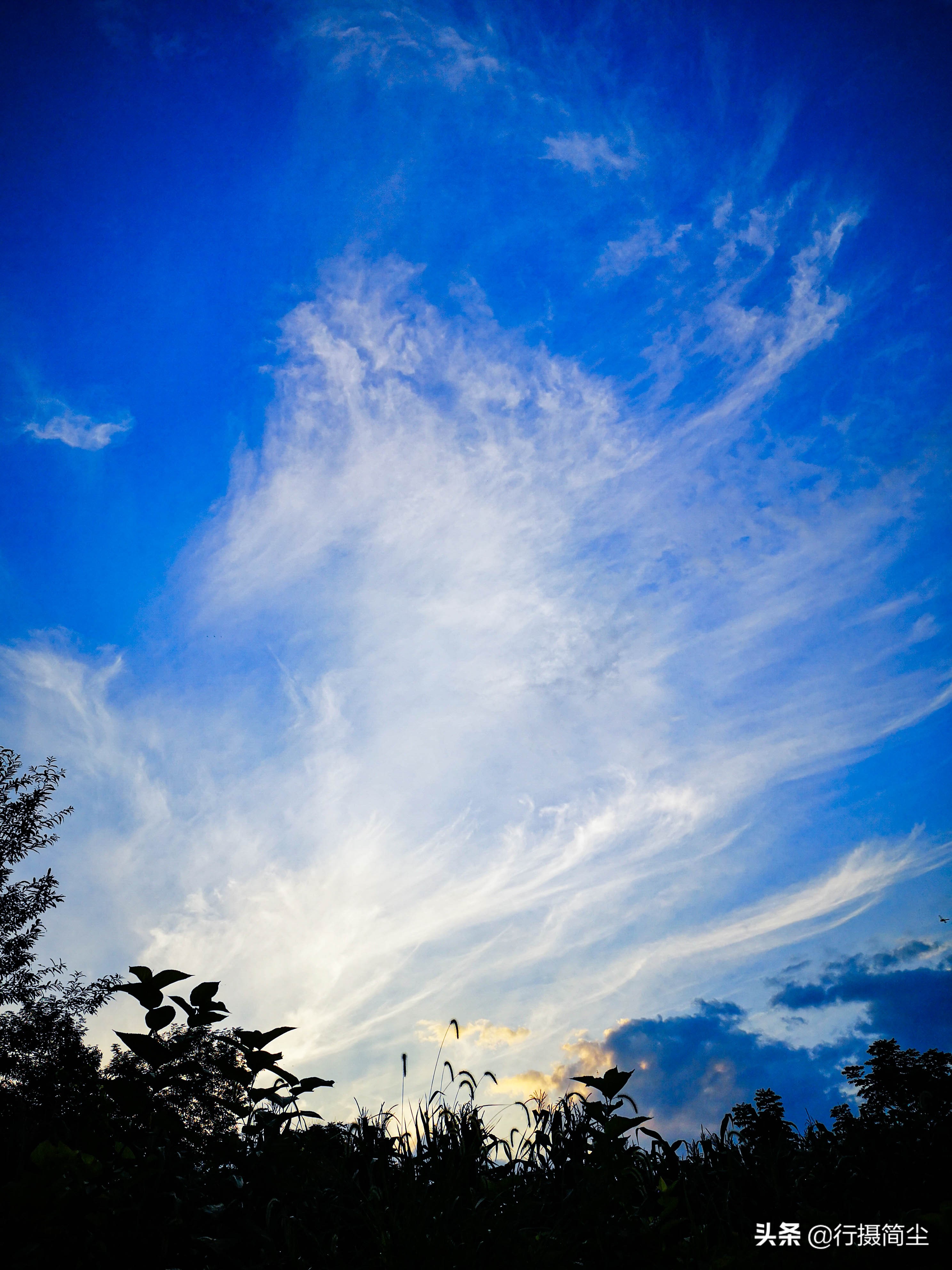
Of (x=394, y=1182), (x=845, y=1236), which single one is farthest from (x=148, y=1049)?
(x=845, y=1236)

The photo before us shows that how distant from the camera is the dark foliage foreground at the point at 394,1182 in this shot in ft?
9.53

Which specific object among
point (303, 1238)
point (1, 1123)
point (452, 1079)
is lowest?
point (303, 1238)

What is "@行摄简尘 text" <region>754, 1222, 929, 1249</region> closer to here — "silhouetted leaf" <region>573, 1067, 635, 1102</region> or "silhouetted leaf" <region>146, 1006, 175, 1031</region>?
"silhouetted leaf" <region>573, 1067, 635, 1102</region>

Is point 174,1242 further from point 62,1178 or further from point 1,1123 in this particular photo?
point 1,1123

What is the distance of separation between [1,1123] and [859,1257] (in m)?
4.79

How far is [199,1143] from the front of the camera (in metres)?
3.52

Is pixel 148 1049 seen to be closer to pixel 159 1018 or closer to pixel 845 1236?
pixel 159 1018

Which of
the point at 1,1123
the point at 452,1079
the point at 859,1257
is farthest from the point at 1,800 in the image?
the point at 859,1257

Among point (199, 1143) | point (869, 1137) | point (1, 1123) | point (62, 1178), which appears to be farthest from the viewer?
point (869, 1137)

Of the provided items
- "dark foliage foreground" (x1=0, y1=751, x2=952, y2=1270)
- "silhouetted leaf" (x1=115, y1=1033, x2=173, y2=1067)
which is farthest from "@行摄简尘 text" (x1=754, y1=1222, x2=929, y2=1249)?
"silhouetted leaf" (x1=115, y1=1033, x2=173, y2=1067)

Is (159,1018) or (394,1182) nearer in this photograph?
(159,1018)

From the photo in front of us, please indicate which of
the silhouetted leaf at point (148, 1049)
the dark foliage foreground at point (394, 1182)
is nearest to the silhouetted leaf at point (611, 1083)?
the dark foliage foreground at point (394, 1182)

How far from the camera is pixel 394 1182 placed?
394cm

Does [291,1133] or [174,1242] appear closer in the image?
[174,1242]
